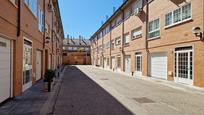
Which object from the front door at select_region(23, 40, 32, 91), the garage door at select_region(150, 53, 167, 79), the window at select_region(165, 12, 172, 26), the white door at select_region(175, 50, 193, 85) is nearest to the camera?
the front door at select_region(23, 40, 32, 91)

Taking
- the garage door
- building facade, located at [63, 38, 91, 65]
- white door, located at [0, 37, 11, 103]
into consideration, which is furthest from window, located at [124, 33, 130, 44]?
building facade, located at [63, 38, 91, 65]

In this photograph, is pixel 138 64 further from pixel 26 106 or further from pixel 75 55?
pixel 75 55

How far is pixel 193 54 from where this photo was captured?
38.9ft

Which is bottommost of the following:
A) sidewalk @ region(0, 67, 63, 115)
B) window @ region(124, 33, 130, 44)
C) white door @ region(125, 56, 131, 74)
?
sidewalk @ region(0, 67, 63, 115)

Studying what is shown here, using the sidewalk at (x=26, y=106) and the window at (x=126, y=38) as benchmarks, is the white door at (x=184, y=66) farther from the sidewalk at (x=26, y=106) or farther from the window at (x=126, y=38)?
the window at (x=126, y=38)

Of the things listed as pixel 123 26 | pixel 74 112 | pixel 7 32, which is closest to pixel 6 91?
pixel 7 32

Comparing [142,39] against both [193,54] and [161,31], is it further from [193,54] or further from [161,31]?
[193,54]

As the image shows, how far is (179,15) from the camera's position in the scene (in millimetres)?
13414

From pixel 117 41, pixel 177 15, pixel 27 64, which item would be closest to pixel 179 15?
pixel 177 15

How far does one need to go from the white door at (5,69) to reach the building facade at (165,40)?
31.6 feet

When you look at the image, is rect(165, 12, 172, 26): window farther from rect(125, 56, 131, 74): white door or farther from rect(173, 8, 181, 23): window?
rect(125, 56, 131, 74): white door

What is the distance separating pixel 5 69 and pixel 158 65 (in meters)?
12.3

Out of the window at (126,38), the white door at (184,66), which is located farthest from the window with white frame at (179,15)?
the window at (126,38)

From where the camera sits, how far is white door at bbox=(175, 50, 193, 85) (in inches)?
482
